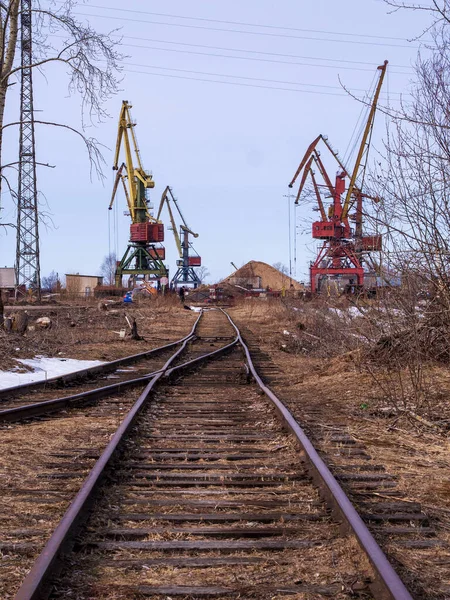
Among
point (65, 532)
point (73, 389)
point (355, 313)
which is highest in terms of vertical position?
point (355, 313)

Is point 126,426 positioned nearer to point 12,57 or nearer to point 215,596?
point 215,596

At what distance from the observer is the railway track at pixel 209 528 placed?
277cm

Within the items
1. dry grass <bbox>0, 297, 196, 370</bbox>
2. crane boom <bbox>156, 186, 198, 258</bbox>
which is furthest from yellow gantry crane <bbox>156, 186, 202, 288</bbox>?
dry grass <bbox>0, 297, 196, 370</bbox>

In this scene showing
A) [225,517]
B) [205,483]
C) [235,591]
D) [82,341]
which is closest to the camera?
[235,591]

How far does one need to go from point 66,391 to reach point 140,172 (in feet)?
209

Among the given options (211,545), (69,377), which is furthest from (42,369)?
(211,545)

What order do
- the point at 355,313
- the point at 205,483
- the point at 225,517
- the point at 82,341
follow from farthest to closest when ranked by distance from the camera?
1. the point at 82,341
2. the point at 355,313
3. the point at 205,483
4. the point at 225,517

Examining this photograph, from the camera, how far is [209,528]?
11.5 feet

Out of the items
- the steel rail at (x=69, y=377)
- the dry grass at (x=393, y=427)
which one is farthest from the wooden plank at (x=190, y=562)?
the steel rail at (x=69, y=377)

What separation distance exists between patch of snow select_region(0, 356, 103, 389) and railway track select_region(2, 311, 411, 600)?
411cm

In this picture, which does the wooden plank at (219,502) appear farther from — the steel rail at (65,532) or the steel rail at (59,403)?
the steel rail at (59,403)

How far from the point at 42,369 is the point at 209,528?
312 inches

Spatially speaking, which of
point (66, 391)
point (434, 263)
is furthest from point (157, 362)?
point (434, 263)

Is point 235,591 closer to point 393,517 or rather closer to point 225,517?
point 225,517
